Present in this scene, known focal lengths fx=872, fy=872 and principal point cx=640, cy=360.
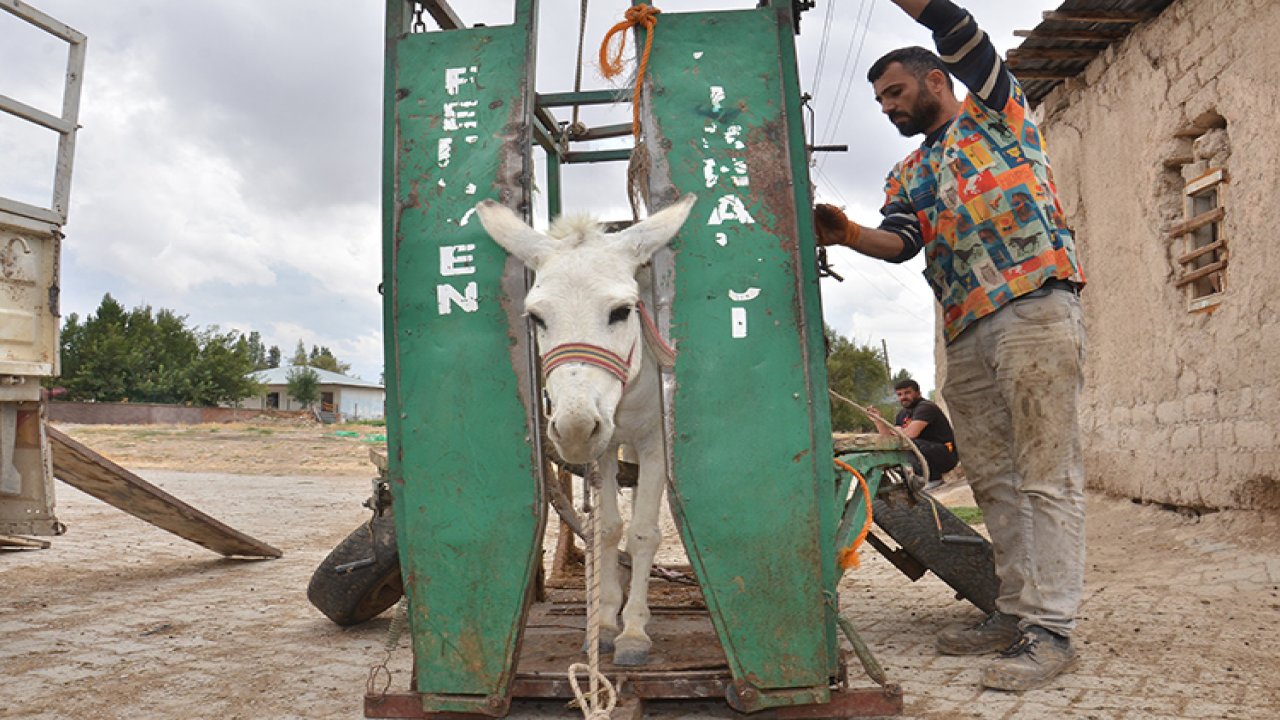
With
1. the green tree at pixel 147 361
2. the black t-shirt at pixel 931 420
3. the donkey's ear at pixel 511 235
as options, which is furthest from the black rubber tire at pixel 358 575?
the green tree at pixel 147 361

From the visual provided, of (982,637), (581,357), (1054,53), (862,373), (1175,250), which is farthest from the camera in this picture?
(862,373)

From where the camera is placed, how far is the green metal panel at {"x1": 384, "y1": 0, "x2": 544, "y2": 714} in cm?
270

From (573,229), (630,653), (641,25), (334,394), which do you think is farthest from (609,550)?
(334,394)

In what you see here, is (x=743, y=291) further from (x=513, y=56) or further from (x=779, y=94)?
(x=513, y=56)

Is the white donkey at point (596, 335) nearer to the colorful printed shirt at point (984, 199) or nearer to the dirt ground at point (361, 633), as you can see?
the dirt ground at point (361, 633)

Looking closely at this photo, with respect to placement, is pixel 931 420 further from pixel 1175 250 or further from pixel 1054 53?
pixel 1054 53

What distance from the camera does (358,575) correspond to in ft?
13.5

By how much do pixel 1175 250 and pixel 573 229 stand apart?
638 cm

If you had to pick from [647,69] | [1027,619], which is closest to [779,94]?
[647,69]

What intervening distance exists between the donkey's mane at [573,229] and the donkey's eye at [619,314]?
0.99 ft

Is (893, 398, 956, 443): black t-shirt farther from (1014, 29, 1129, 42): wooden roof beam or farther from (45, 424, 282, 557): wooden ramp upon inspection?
(45, 424, 282, 557): wooden ramp

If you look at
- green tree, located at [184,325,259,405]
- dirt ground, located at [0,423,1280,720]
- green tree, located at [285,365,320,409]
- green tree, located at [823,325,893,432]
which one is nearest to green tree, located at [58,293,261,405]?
green tree, located at [184,325,259,405]

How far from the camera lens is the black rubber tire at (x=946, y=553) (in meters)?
4.04

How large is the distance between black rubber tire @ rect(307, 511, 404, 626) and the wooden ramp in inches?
64.0
